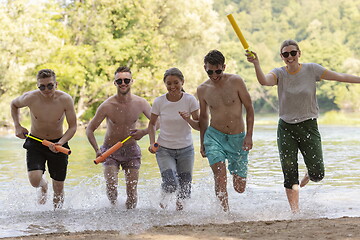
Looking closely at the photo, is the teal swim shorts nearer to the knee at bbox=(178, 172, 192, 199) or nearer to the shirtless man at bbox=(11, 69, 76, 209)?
the knee at bbox=(178, 172, 192, 199)

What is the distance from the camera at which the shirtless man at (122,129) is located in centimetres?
739

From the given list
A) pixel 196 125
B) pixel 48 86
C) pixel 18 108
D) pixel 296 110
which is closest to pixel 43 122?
pixel 18 108

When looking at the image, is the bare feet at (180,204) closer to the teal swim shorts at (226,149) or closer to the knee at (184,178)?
the knee at (184,178)

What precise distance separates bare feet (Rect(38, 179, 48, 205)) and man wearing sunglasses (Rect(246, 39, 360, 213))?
3.21 metres

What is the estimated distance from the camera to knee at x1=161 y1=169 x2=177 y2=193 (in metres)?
7.07

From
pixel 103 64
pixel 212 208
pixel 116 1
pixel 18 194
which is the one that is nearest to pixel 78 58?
pixel 103 64

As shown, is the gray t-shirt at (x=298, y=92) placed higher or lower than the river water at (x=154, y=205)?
higher

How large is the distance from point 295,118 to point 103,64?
31137 mm

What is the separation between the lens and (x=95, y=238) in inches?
206

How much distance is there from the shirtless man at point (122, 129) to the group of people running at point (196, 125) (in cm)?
1

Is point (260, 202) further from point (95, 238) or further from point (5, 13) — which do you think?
point (5, 13)

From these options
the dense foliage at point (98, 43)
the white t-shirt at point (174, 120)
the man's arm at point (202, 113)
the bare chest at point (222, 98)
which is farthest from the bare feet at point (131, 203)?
the dense foliage at point (98, 43)

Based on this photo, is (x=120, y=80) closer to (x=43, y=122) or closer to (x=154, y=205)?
(x=43, y=122)

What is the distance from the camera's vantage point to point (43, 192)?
797cm
